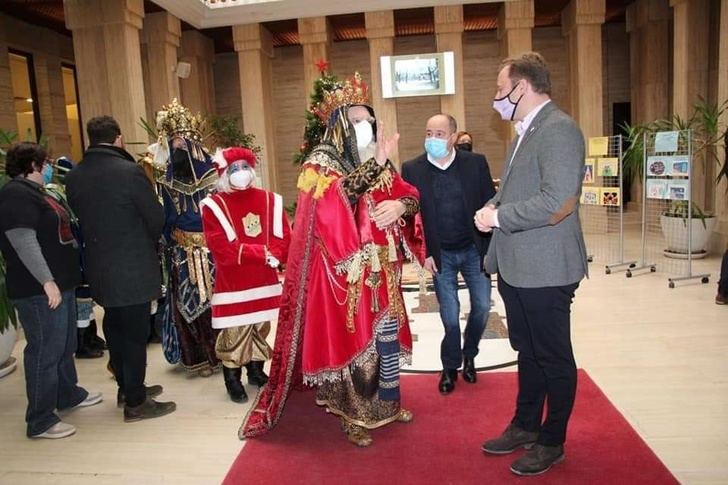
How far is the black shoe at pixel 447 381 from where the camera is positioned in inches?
136

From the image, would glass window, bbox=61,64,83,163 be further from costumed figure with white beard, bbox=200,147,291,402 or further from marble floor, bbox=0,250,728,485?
costumed figure with white beard, bbox=200,147,291,402

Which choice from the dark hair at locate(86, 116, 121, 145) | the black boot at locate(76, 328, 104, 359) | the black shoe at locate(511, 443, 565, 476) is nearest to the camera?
the black shoe at locate(511, 443, 565, 476)

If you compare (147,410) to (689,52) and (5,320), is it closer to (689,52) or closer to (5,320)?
(5,320)

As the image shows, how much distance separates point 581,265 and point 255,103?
8.56 meters

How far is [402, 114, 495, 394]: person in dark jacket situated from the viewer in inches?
132

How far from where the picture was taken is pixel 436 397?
11.2 feet

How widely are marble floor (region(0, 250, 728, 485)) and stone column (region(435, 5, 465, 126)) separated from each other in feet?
18.6

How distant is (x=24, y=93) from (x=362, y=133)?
30.4ft

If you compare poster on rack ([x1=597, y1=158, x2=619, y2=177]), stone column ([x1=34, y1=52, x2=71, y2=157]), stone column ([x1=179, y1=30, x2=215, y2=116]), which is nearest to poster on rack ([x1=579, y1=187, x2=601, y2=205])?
poster on rack ([x1=597, y1=158, x2=619, y2=177])

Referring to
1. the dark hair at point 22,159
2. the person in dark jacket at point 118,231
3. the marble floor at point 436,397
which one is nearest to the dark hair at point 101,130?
the person in dark jacket at point 118,231

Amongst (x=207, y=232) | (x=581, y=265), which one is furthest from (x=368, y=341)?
(x=207, y=232)

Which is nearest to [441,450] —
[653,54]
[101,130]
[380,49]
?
[101,130]

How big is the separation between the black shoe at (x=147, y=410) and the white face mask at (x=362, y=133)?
6.58 ft

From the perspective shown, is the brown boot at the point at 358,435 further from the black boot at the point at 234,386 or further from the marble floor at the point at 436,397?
the black boot at the point at 234,386
